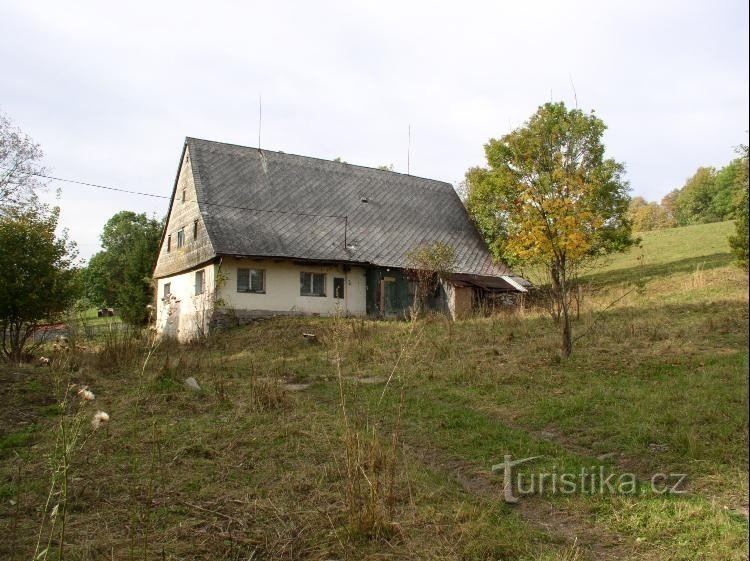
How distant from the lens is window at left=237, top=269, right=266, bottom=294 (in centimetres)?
2098

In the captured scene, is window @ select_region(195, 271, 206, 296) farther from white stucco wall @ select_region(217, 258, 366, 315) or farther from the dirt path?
the dirt path

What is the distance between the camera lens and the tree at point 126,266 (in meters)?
28.9

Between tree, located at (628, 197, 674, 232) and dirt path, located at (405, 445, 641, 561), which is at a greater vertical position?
tree, located at (628, 197, 674, 232)

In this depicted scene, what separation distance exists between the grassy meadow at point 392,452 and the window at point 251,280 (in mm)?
9497

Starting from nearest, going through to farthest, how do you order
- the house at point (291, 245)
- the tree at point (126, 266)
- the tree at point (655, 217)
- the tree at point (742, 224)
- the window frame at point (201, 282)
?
the tree at point (742, 224), the house at point (291, 245), the window frame at point (201, 282), the tree at point (126, 266), the tree at point (655, 217)

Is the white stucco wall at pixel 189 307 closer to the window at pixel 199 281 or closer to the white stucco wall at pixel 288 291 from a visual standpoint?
the window at pixel 199 281

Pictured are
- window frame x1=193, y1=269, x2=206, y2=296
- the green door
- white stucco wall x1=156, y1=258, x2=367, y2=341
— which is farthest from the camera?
the green door

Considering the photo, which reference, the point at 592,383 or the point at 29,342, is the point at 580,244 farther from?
the point at 29,342

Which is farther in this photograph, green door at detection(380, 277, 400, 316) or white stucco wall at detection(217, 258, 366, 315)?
green door at detection(380, 277, 400, 316)

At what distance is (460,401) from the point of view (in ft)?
26.7

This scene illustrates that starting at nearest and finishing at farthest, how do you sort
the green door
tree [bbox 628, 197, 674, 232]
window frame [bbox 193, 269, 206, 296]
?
window frame [bbox 193, 269, 206, 296] → the green door → tree [bbox 628, 197, 674, 232]

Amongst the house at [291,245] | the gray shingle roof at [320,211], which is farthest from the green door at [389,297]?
the gray shingle roof at [320,211]

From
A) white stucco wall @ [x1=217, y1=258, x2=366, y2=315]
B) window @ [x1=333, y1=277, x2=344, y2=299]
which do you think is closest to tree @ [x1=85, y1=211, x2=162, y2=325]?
white stucco wall @ [x1=217, y1=258, x2=366, y2=315]

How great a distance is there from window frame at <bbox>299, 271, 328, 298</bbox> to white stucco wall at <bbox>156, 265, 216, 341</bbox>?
334 cm
